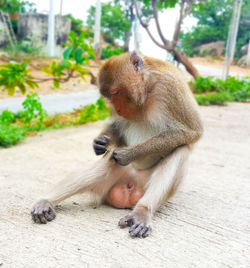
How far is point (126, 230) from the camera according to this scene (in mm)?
2662

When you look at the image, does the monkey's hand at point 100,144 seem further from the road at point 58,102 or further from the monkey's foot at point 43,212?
the road at point 58,102

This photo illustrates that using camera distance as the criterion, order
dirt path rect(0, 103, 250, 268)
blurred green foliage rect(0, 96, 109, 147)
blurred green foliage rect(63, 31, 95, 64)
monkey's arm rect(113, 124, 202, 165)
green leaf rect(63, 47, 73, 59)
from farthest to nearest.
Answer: blurred green foliage rect(63, 31, 95, 64), green leaf rect(63, 47, 73, 59), blurred green foliage rect(0, 96, 109, 147), monkey's arm rect(113, 124, 202, 165), dirt path rect(0, 103, 250, 268)

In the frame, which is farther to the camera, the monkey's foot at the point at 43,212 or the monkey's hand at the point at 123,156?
the monkey's hand at the point at 123,156

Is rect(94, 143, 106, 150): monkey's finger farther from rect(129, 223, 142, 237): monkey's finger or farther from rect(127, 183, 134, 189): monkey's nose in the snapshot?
rect(129, 223, 142, 237): monkey's finger

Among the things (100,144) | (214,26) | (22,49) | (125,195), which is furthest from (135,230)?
(214,26)

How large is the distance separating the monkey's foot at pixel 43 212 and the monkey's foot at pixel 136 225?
0.61 metres

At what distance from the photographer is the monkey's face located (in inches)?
109

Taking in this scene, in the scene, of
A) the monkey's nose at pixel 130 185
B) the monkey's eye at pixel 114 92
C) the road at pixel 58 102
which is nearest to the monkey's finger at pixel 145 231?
the monkey's nose at pixel 130 185

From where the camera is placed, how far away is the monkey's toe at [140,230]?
253 centimetres

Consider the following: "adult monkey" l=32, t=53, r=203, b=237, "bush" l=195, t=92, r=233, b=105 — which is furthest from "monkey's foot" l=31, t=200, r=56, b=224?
"bush" l=195, t=92, r=233, b=105

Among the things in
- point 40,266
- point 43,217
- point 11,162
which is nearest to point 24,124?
point 11,162

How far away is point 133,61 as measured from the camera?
292 cm

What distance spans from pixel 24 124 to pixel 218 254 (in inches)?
254

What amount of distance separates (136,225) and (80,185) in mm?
670
